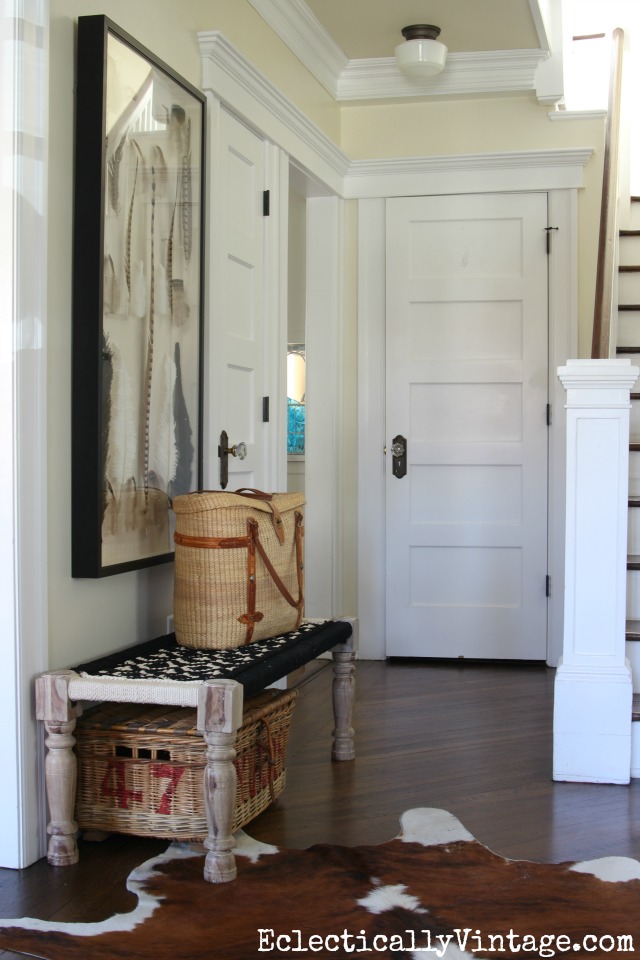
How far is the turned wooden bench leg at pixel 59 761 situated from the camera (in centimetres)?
226

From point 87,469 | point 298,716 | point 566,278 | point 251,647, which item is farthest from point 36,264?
point 566,278

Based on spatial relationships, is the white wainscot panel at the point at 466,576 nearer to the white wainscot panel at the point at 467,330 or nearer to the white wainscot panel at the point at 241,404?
the white wainscot panel at the point at 467,330

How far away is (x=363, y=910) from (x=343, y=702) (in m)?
1.09

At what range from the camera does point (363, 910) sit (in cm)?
203

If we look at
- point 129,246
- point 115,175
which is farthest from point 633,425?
point 115,175

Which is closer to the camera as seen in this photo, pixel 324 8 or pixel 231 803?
pixel 231 803

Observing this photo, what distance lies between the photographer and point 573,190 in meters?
4.71

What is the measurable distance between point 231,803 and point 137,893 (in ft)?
0.84

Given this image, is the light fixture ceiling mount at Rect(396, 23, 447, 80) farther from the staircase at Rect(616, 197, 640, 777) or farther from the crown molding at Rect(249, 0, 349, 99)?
the staircase at Rect(616, 197, 640, 777)

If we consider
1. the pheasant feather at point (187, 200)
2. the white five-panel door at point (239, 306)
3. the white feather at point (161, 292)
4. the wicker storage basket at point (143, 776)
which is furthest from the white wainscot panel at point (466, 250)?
the wicker storage basket at point (143, 776)

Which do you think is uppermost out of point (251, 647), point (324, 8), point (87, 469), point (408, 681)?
point (324, 8)

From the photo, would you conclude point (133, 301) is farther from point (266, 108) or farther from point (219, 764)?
point (266, 108)

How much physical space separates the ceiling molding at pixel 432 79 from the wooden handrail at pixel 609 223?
0.40 meters

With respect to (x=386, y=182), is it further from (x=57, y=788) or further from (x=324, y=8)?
(x=57, y=788)
